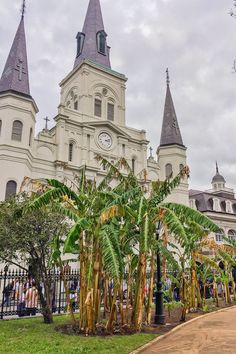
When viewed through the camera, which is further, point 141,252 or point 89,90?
point 89,90

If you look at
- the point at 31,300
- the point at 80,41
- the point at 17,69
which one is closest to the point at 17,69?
the point at 17,69

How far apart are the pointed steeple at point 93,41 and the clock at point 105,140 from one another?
34.8 ft

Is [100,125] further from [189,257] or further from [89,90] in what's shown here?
Answer: [189,257]

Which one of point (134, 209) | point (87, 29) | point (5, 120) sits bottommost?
point (134, 209)

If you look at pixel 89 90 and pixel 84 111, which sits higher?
pixel 89 90

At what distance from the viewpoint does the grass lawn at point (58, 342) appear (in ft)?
23.8

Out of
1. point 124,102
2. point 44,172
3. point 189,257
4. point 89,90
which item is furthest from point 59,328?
point 124,102

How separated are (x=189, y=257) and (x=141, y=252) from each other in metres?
4.77

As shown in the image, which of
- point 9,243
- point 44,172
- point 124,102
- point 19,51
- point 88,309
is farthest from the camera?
point 124,102

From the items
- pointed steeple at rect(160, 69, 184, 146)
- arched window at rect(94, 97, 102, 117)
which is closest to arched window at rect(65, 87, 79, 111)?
arched window at rect(94, 97, 102, 117)

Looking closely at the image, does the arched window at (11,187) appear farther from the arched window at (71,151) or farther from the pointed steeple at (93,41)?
the pointed steeple at (93,41)

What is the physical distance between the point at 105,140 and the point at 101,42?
16.4m

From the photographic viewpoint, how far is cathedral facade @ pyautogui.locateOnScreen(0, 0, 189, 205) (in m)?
26.5

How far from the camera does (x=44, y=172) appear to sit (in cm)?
2827
